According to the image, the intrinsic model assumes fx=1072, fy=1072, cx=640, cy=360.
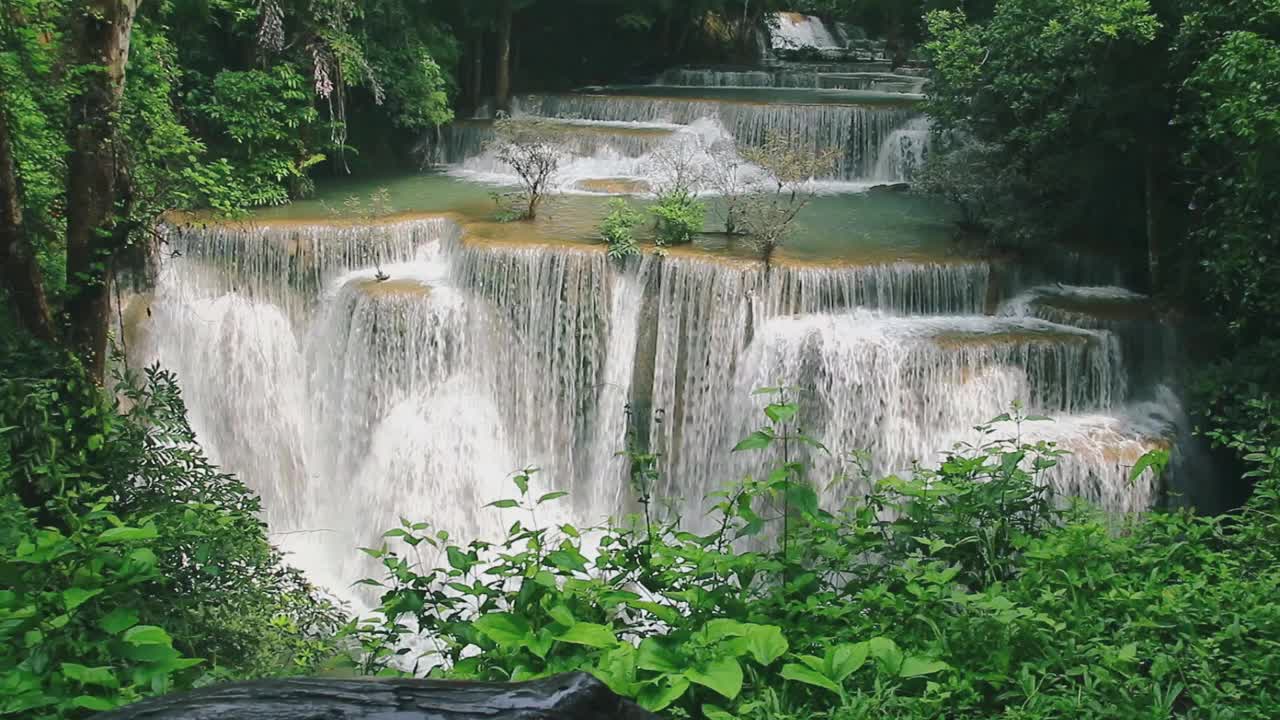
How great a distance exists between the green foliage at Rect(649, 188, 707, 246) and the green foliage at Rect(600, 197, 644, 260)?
255mm

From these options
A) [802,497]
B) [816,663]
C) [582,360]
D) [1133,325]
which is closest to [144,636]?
[816,663]

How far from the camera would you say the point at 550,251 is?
10.4 m

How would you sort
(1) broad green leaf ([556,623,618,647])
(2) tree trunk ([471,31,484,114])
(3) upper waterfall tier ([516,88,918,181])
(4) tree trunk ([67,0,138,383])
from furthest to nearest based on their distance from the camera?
1. (2) tree trunk ([471,31,484,114])
2. (3) upper waterfall tier ([516,88,918,181])
3. (4) tree trunk ([67,0,138,383])
4. (1) broad green leaf ([556,623,618,647])

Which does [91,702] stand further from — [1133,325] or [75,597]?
[1133,325]

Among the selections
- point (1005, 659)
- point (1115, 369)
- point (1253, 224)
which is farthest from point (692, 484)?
point (1005, 659)

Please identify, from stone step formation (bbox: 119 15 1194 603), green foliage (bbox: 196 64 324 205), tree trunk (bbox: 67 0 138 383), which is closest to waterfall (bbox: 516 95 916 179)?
stone step formation (bbox: 119 15 1194 603)

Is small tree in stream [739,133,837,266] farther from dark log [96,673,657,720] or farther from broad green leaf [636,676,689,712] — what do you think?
dark log [96,673,657,720]

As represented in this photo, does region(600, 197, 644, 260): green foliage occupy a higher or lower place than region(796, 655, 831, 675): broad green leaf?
higher

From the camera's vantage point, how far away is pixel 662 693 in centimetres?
299

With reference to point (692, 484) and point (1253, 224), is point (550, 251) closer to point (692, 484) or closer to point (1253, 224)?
point (692, 484)

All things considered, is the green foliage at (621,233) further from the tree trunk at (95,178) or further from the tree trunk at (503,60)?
the tree trunk at (503,60)

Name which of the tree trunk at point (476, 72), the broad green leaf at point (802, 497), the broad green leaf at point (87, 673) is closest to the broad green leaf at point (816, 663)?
the broad green leaf at point (802, 497)

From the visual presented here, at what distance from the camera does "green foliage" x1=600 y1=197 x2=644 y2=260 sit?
10.3 meters

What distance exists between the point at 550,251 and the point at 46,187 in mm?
4370
